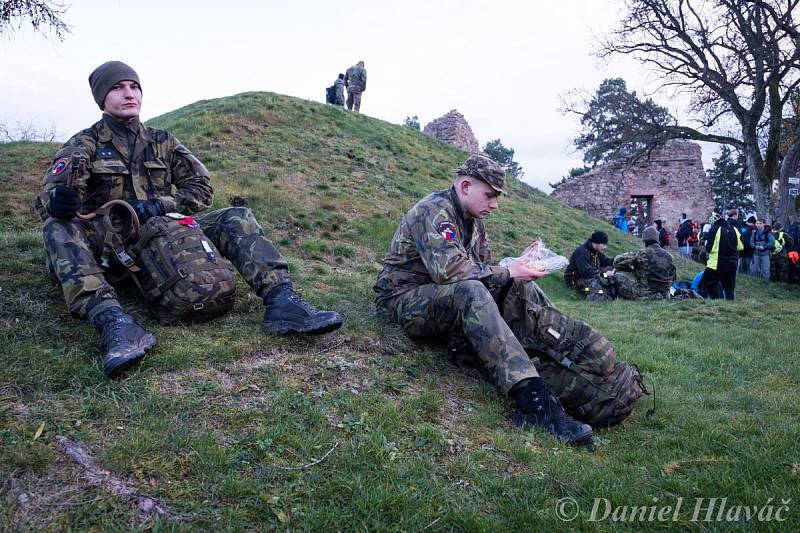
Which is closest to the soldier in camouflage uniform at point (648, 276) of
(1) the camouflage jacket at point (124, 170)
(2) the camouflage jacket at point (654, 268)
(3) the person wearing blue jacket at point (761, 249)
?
(2) the camouflage jacket at point (654, 268)

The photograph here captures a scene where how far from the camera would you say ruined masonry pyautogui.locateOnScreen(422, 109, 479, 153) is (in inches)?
1099

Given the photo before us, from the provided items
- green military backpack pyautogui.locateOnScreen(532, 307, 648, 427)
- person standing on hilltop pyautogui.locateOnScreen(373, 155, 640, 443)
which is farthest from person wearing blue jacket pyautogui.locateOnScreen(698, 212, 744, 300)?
green military backpack pyautogui.locateOnScreen(532, 307, 648, 427)

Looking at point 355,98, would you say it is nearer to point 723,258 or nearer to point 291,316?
point 723,258

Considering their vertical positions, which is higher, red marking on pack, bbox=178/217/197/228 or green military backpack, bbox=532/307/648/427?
red marking on pack, bbox=178/217/197/228

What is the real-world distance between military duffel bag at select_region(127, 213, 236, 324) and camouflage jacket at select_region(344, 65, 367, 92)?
1901cm

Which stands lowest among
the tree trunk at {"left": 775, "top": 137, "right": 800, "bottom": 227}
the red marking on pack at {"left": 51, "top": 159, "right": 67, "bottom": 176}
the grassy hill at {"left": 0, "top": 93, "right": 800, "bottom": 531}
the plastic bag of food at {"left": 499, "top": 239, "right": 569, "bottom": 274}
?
the grassy hill at {"left": 0, "top": 93, "right": 800, "bottom": 531}

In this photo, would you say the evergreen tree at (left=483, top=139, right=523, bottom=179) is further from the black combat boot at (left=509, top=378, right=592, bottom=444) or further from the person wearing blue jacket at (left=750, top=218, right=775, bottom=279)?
the black combat boot at (left=509, top=378, right=592, bottom=444)

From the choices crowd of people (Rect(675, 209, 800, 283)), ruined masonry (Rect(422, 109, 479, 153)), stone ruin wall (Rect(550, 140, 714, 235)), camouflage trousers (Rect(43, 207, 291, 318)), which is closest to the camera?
camouflage trousers (Rect(43, 207, 291, 318))

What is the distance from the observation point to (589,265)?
36.3 ft

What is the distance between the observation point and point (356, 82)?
71.9 feet

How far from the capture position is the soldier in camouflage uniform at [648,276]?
9.95 meters

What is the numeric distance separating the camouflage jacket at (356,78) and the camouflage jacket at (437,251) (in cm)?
1856

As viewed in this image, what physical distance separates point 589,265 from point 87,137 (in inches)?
360

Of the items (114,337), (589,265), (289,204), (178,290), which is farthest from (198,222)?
(589,265)
